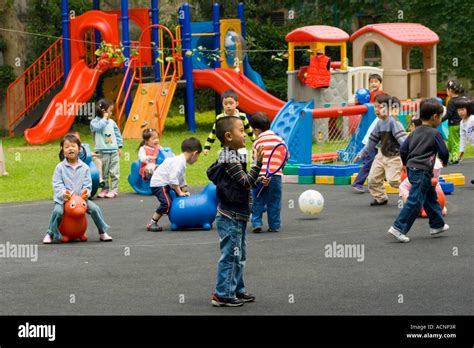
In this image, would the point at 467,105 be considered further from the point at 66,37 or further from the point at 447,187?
the point at 66,37

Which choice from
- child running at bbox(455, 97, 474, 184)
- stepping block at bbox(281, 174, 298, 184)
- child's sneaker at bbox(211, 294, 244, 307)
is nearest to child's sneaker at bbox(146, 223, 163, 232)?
child's sneaker at bbox(211, 294, 244, 307)

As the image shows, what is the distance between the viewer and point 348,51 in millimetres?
34406

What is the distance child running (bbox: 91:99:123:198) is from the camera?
17.0 meters

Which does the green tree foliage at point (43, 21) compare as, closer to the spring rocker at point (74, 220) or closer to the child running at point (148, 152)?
the child running at point (148, 152)

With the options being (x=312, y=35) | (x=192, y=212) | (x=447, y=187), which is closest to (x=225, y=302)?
(x=192, y=212)

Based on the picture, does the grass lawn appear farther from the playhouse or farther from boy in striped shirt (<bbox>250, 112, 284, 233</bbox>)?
boy in striped shirt (<bbox>250, 112, 284, 233</bbox>)

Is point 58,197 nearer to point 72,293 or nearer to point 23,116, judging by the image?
point 72,293

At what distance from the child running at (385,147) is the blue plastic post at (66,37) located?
1483 centimetres

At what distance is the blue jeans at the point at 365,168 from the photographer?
51.5 ft

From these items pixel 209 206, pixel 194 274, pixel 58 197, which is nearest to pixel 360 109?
pixel 209 206

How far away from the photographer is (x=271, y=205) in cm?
1290

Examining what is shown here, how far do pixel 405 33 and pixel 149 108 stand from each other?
641 cm

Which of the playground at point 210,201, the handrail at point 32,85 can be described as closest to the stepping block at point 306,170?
the playground at point 210,201

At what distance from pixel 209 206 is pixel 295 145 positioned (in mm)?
6294
